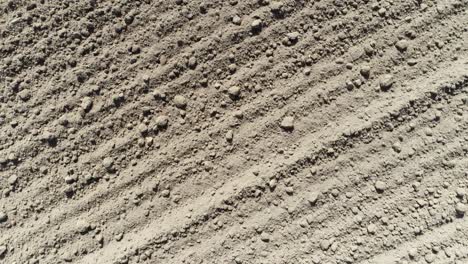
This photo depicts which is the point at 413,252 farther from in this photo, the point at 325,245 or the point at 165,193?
the point at 165,193

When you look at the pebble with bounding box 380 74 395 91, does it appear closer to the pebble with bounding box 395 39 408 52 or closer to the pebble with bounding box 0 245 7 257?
the pebble with bounding box 395 39 408 52

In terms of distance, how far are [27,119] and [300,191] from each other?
1080mm

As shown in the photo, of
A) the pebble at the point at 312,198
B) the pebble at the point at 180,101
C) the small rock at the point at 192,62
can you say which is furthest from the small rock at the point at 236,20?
the pebble at the point at 312,198

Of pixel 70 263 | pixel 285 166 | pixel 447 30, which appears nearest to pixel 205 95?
pixel 285 166

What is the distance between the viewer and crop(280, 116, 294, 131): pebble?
1.52 metres

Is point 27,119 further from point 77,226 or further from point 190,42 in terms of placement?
point 190,42

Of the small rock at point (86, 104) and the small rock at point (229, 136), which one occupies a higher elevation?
the small rock at point (86, 104)

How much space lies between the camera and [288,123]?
152cm

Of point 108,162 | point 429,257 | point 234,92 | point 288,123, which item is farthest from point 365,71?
point 108,162

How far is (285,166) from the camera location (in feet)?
5.02

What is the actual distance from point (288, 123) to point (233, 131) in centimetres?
21

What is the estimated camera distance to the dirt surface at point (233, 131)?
1.51m

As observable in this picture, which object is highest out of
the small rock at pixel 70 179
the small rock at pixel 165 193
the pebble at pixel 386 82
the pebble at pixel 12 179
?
the pebble at pixel 386 82

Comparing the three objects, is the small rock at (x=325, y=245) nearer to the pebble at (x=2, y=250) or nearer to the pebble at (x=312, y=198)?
the pebble at (x=312, y=198)
